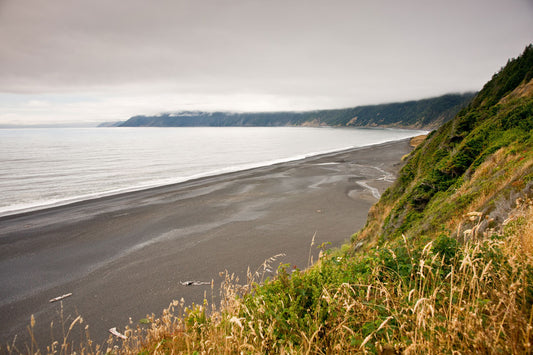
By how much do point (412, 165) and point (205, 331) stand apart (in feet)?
34.0

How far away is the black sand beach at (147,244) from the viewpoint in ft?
28.7

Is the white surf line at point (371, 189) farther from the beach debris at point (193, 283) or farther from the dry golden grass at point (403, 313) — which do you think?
the dry golden grass at point (403, 313)

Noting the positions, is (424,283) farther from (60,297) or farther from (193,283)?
(60,297)

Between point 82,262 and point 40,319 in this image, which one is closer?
point 40,319

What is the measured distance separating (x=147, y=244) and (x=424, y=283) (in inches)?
539

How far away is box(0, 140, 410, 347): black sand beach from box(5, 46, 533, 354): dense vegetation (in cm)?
318

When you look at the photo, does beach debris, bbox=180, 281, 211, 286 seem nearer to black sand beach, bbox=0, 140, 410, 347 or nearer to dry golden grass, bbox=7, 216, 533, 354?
black sand beach, bbox=0, 140, 410, 347

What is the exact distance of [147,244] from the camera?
44.5 feet

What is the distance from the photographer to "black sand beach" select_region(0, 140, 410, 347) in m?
8.74

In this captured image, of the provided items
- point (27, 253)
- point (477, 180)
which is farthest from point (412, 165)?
point (27, 253)

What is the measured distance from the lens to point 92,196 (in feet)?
78.8

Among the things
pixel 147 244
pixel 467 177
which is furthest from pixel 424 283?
pixel 147 244

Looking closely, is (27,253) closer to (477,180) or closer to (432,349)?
(432,349)

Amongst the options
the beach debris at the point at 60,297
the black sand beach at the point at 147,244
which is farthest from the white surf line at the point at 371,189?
the beach debris at the point at 60,297
